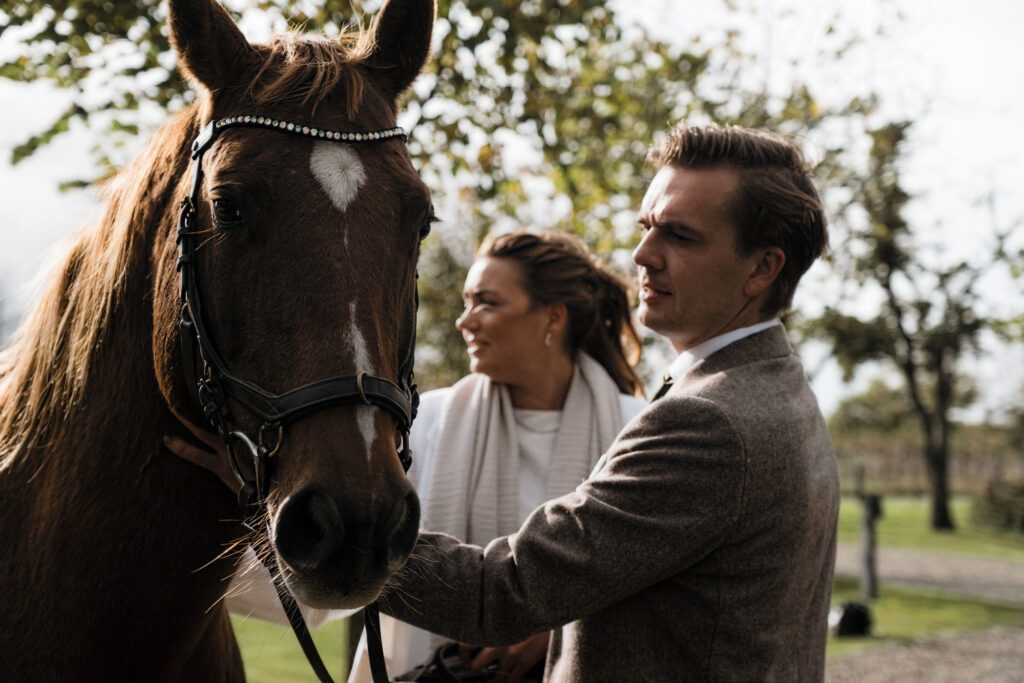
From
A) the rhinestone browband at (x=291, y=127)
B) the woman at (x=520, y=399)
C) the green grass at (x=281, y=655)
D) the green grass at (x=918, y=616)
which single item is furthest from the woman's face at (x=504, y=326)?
the green grass at (x=918, y=616)

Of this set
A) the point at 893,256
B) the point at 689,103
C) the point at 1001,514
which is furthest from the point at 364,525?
the point at 1001,514

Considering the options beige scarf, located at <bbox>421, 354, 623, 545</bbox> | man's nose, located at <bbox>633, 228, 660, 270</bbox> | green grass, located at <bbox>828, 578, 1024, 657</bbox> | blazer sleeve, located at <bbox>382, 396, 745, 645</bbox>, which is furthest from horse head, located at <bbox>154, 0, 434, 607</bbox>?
green grass, located at <bbox>828, 578, 1024, 657</bbox>

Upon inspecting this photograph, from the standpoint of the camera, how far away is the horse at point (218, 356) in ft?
5.58

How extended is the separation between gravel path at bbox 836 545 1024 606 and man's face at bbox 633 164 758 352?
590 inches

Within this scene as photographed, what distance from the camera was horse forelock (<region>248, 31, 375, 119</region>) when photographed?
2.00m

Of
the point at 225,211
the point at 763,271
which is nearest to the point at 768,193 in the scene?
the point at 763,271

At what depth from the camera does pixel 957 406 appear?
40875mm

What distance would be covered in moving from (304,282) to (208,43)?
0.74 m

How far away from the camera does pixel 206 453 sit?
199 centimetres

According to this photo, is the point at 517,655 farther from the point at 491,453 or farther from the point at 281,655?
the point at 281,655

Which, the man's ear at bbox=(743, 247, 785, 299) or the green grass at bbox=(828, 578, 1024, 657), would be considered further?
the green grass at bbox=(828, 578, 1024, 657)

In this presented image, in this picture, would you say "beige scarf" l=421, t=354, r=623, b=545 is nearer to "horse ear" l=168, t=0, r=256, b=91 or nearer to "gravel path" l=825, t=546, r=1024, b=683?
"horse ear" l=168, t=0, r=256, b=91

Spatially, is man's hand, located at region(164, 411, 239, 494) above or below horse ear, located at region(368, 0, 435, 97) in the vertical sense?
below

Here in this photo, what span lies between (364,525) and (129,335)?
3.00 feet
